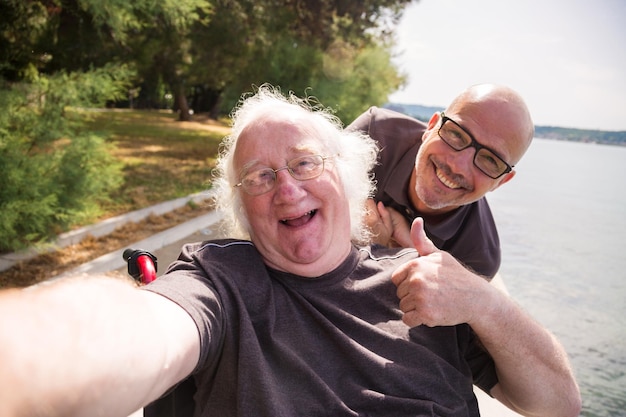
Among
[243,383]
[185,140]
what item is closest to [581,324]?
[243,383]

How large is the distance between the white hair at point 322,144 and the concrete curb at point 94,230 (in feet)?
10.1

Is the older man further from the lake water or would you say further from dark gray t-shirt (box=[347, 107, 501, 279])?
the lake water

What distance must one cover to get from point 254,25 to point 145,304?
44.1 feet

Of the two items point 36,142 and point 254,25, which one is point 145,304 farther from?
point 254,25

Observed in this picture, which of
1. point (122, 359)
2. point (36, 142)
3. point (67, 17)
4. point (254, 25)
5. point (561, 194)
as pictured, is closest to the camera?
point (122, 359)

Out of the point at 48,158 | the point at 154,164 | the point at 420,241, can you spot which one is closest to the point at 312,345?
the point at 420,241

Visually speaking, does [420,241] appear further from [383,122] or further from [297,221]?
[383,122]

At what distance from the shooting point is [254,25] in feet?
43.7

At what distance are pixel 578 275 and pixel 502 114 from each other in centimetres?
619

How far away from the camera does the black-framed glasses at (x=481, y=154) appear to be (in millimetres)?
2291

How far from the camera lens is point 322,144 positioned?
184cm

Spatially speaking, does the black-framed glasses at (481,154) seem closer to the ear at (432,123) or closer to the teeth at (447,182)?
the teeth at (447,182)

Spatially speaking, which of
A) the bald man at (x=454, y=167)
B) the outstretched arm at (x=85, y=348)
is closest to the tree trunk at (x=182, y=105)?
the bald man at (x=454, y=167)

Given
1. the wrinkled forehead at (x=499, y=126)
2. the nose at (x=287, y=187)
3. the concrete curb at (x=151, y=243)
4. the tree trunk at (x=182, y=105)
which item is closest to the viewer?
the nose at (x=287, y=187)
